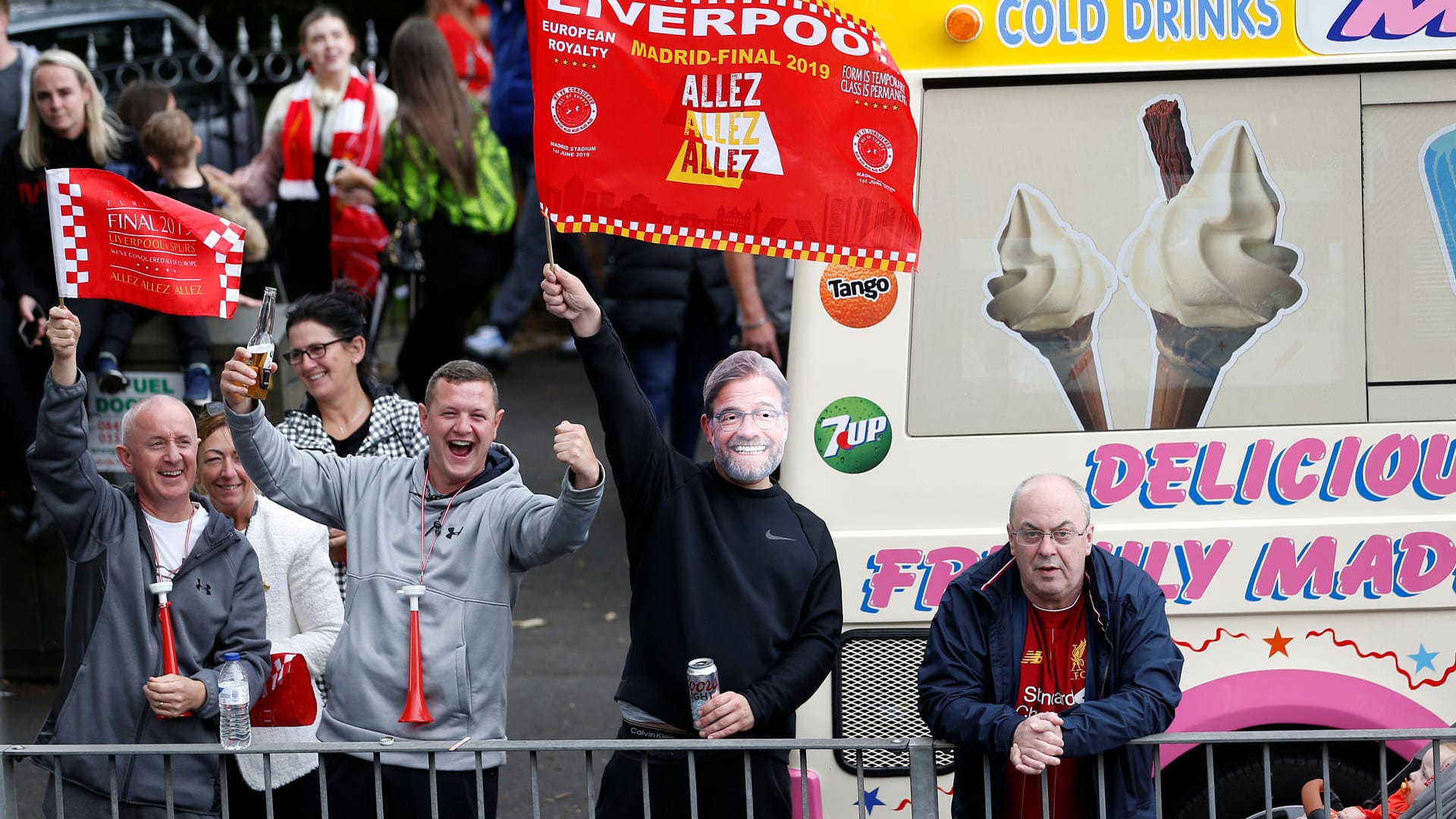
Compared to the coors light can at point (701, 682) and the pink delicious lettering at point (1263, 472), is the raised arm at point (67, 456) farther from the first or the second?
the pink delicious lettering at point (1263, 472)

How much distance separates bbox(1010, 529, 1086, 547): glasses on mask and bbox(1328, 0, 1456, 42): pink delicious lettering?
5.86ft

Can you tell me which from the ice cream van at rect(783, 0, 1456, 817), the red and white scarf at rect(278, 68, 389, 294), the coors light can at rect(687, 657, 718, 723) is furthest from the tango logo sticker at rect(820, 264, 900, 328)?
the red and white scarf at rect(278, 68, 389, 294)

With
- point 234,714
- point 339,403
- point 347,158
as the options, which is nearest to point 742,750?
point 234,714

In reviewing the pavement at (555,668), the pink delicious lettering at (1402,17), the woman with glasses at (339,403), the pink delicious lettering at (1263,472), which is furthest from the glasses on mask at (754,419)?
the pink delicious lettering at (1402,17)

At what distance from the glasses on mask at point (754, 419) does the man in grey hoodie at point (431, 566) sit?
1.09 feet

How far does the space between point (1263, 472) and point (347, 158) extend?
594 centimetres

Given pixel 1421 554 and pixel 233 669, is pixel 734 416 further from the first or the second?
pixel 1421 554

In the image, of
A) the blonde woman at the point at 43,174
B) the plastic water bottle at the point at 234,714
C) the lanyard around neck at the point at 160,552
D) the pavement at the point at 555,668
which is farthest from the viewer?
the blonde woman at the point at 43,174

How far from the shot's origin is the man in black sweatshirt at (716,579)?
4.01 metres

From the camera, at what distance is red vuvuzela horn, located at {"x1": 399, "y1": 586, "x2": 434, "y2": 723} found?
13.3 ft

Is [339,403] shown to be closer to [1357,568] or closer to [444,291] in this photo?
[1357,568]

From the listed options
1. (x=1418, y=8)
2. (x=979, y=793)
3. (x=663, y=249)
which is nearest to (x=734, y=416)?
(x=979, y=793)

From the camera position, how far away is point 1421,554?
14.7 ft

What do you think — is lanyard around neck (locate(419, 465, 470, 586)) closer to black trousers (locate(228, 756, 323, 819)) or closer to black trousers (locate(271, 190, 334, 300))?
black trousers (locate(228, 756, 323, 819))
